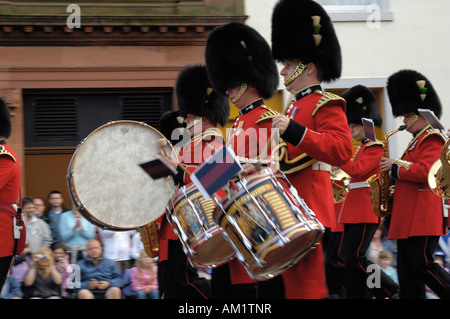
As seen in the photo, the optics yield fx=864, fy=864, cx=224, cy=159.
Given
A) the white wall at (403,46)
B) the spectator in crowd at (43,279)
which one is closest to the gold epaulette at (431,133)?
the spectator in crowd at (43,279)

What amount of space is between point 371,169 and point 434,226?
4.28 ft

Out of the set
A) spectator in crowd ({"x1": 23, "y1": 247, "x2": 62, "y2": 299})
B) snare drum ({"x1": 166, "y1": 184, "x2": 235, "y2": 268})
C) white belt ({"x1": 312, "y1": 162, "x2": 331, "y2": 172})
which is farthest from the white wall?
white belt ({"x1": 312, "y1": 162, "x2": 331, "y2": 172})

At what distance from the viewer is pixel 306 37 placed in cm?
543

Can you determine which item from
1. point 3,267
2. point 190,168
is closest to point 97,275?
point 3,267

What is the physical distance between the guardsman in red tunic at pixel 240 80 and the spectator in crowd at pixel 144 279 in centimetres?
190

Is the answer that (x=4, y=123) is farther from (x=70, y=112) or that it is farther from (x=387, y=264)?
(x=387, y=264)

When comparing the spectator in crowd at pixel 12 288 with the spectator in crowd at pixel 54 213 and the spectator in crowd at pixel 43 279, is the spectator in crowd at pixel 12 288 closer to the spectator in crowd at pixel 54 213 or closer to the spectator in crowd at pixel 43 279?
the spectator in crowd at pixel 43 279

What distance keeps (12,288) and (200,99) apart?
7.82 feet

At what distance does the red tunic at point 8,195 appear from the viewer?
692 centimetres

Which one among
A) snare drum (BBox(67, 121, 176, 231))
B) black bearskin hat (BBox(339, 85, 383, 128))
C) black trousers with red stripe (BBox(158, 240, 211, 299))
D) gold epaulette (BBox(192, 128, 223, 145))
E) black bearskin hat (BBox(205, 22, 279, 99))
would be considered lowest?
black trousers with red stripe (BBox(158, 240, 211, 299))

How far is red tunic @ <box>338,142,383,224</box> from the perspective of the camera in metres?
7.67

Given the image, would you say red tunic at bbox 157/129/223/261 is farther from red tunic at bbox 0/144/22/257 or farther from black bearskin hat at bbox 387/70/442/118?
black bearskin hat at bbox 387/70/442/118

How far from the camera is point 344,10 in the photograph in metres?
12.1
